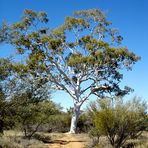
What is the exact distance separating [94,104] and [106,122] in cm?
164

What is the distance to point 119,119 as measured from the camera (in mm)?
16328

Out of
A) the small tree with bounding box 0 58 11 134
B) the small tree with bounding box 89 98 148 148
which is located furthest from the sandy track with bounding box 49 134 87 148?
the small tree with bounding box 0 58 11 134

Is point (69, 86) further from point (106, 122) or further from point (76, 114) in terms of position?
point (106, 122)

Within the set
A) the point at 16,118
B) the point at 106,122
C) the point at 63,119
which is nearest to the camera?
the point at 16,118

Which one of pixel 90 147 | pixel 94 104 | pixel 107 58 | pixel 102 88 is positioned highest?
pixel 107 58

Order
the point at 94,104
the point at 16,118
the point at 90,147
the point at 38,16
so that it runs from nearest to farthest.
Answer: the point at 16,118, the point at 94,104, the point at 90,147, the point at 38,16

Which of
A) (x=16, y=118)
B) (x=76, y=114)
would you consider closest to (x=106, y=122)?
(x=16, y=118)

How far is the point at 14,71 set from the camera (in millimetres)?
14383

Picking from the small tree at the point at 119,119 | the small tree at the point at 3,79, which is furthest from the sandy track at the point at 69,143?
the small tree at the point at 3,79

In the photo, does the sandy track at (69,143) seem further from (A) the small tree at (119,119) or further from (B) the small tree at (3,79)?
(B) the small tree at (3,79)

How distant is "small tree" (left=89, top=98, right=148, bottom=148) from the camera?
16.4m

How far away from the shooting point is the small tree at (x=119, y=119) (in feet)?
53.8

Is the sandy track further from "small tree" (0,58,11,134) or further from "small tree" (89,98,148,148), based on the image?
"small tree" (0,58,11,134)

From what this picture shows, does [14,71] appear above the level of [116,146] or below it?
above
